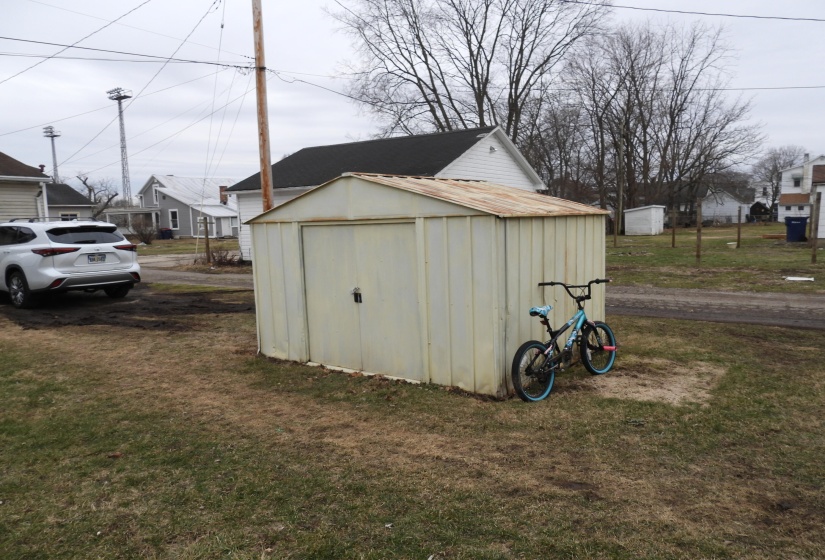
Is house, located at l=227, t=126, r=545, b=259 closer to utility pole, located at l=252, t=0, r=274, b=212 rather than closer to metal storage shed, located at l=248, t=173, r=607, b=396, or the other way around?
utility pole, located at l=252, t=0, r=274, b=212

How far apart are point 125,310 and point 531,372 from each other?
889cm

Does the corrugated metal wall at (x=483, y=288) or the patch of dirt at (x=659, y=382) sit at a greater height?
the corrugated metal wall at (x=483, y=288)

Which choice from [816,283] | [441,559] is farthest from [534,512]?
[816,283]

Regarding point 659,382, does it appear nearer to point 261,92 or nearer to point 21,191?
point 261,92

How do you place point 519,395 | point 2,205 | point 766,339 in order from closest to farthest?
point 519,395 < point 766,339 < point 2,205

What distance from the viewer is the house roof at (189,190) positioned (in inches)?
1939

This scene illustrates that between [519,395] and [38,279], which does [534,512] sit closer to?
[519,395]

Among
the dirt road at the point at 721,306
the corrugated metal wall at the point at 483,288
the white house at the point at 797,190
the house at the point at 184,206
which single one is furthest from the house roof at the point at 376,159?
the white house at the point at 797,190

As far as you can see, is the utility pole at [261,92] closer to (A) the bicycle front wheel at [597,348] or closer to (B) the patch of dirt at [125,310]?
(B) the patch of dirt at [125,310]

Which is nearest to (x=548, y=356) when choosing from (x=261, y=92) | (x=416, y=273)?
(x=416, y=273)

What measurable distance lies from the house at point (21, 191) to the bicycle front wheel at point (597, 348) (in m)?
16.6

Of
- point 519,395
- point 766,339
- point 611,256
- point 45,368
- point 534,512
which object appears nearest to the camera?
point 534,512

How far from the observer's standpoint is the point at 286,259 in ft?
23.8

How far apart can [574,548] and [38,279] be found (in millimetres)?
10935
